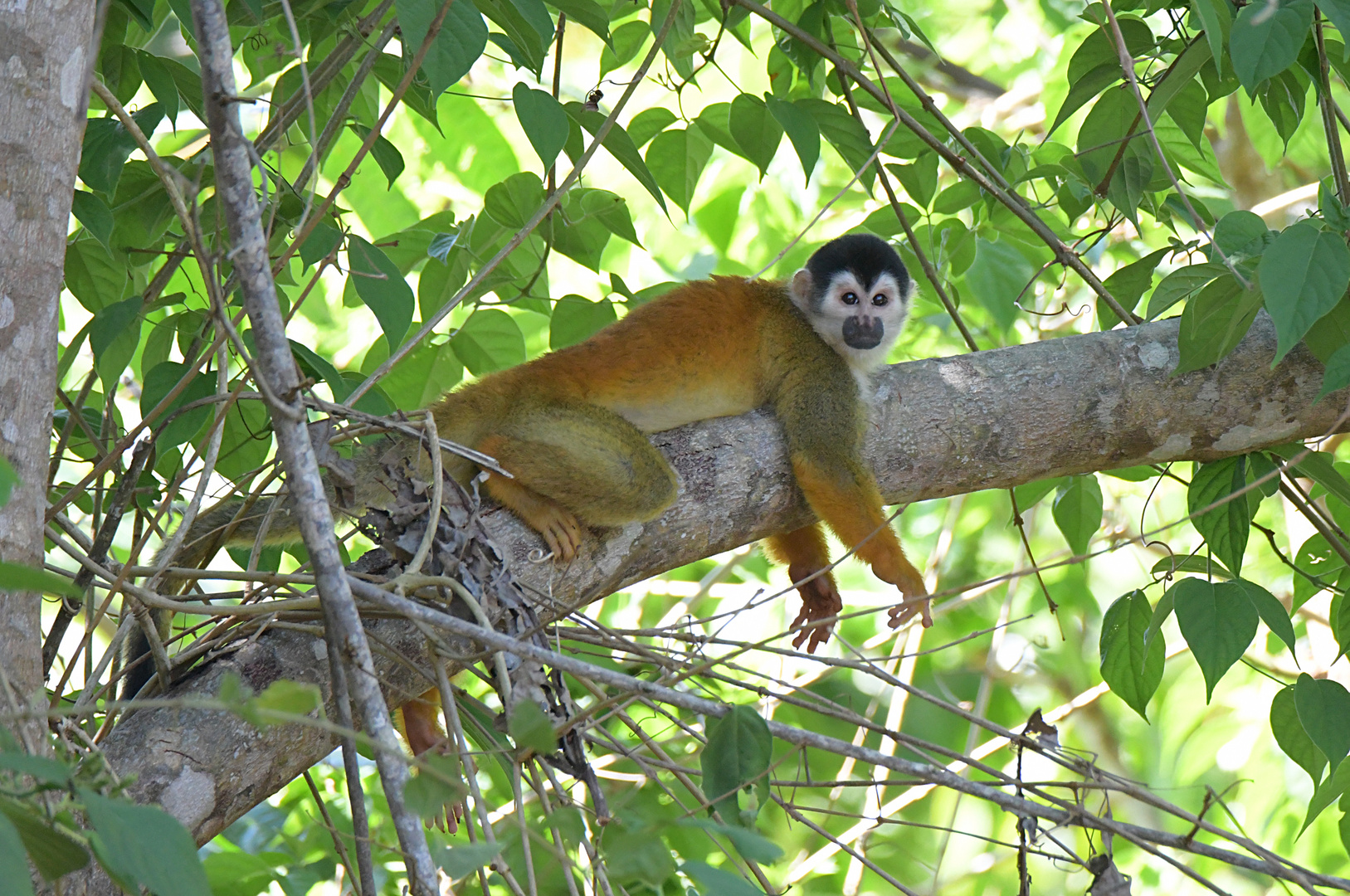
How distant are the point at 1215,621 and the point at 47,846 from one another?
90.6 inches

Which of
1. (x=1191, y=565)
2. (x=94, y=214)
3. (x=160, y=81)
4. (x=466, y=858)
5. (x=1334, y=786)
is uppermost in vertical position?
(x=160, y=81)

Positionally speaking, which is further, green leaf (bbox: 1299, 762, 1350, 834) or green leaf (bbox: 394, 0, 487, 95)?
green leaf (bbox: 1299, 762, 1350, 834)

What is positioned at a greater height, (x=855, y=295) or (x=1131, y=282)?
(x=855, y=295)

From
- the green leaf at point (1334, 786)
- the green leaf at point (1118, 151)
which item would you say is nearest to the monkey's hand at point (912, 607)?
the green leaf at point (1334, 786)

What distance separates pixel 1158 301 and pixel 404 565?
1845 millimetres

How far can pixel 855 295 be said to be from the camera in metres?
3.89

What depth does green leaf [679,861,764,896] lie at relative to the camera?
114 cm

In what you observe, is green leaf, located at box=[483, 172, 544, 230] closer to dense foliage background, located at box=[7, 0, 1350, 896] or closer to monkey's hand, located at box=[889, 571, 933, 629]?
dense foliage background, located at box=[7, 0, 1350, 896]

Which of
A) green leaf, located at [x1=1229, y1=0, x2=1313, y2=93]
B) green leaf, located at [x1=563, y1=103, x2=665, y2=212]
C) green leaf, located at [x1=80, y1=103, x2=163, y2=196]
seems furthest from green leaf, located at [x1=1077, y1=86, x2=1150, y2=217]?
green leaf, located at [x1=80, y1=103, x2=163, y2=196]

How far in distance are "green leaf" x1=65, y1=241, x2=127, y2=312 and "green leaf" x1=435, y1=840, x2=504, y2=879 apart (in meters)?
2.16

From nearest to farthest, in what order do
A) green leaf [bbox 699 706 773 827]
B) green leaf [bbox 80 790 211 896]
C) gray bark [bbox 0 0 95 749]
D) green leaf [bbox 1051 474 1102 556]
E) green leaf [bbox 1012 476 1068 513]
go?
green leaf [bbox 80 790 211 896]
green leaf [bbox 699 706 773 827]
gray bark [bbox 0 0 95 749]
green leaf [bbox 1051 474 1102 556]
green leaf [bbox 1012 476 1068 513]

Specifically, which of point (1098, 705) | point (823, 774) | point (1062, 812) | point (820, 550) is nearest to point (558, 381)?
point (820, 550)

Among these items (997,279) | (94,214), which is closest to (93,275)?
(94,214)

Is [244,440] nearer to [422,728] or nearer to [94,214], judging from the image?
[94,214]
